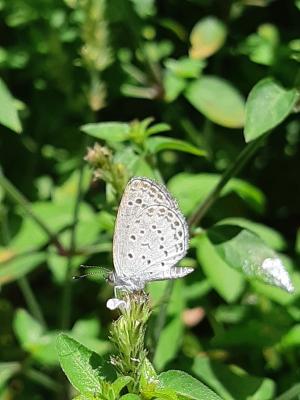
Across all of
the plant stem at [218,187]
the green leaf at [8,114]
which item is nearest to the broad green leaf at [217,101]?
the plant stem at [218,187]

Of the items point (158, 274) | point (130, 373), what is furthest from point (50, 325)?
point (130, 373)

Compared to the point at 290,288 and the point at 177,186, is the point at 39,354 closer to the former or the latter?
the point at 177,186

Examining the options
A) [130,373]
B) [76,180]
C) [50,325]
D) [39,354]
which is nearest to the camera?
[130,373]

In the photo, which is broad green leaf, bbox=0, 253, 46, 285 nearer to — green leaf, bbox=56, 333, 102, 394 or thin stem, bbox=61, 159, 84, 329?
thin stem, bbox=61, 159, 84, 329

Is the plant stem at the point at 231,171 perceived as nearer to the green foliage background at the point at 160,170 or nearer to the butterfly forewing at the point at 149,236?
the green foliage background at the point at 160,170

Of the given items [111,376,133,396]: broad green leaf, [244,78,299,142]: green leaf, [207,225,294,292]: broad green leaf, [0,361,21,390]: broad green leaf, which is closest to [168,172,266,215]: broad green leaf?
[207,225,294,292]: broad green leaf

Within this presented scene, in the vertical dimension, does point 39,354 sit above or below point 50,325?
above
